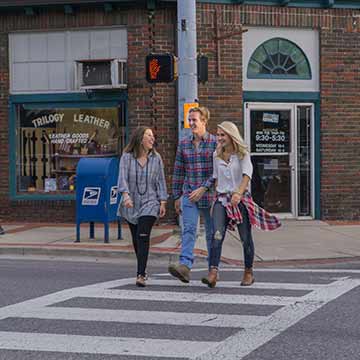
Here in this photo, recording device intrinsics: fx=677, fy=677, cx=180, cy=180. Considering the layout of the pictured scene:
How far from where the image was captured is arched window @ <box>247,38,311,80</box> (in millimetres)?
13781

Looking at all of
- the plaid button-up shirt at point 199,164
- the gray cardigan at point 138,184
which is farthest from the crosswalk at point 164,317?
the plaid button-up shirt at point 199,164

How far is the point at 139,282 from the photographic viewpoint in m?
7.77

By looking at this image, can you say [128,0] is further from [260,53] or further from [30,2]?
[260,53]

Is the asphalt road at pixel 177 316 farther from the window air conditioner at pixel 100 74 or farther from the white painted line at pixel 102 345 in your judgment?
the window air conditioner at pixel 100 74

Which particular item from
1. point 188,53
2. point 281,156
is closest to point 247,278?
point 188,53

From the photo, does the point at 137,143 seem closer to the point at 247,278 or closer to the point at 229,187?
the point at 229,187

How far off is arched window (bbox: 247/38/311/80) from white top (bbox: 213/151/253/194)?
6.68 m

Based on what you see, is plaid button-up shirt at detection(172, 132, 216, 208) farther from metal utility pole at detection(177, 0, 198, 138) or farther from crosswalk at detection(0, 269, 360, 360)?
metal utility pole at detection(177, 0, 198, 138)

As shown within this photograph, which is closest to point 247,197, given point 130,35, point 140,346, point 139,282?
point 139,282

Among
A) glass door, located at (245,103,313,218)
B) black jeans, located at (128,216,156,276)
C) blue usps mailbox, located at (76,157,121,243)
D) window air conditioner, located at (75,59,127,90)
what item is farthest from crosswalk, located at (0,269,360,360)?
window air conditioner, located at (75,59,127,90)

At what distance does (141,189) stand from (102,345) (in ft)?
8.75

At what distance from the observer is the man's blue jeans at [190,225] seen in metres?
7.62

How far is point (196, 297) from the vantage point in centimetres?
718

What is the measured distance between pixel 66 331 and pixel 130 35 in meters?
8.66
